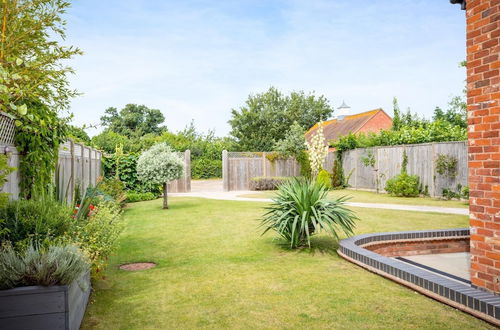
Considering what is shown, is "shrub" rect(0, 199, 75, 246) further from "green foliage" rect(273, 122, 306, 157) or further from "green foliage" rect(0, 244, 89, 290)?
"green foliage" rect(273, 122, 306, 157)

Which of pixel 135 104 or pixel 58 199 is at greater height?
pixel 135 104

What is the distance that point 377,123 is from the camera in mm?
32062

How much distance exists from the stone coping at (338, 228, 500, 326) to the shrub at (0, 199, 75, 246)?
3822 mm

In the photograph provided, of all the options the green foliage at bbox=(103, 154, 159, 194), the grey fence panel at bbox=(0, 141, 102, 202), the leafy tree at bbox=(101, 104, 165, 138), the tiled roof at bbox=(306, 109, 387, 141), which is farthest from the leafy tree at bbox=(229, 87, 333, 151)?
the grey fence panel at bbox=(0, 141, 102, 202)

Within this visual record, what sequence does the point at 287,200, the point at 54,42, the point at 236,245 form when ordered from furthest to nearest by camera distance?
the point at 236,245
the point at 287,200
the point at 54,42

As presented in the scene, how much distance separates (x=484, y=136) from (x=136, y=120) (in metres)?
49.7

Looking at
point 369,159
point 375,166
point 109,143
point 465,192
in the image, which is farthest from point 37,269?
point 109,143

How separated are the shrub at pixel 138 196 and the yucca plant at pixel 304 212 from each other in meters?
11.2

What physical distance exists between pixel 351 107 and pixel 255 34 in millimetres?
20803

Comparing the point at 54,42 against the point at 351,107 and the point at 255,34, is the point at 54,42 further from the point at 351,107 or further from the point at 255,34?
the point at 351,107

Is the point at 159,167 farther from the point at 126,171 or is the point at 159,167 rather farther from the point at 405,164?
the point at 405,164

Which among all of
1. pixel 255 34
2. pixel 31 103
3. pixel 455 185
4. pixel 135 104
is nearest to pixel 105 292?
pixel 31 103

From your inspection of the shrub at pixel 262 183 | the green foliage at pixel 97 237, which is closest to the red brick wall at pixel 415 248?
the green foliage at pixel 97 237

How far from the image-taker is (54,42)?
4371 millimetres
